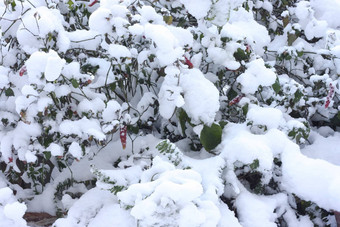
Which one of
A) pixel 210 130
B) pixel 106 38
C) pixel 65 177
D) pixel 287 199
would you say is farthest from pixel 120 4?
pixel 287 199

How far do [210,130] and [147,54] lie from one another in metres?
0.45

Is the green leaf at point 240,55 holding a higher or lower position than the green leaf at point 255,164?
higher

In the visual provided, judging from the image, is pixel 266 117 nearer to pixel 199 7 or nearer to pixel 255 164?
pixel 255 164

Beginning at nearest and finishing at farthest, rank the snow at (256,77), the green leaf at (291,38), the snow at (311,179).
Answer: the snow at (311,179)
the snow at (256,77)
the green leaf at (291,38)

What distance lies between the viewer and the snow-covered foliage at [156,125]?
1424 millimetres

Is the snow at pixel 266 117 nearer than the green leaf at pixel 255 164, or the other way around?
the green leaf at pixel 255 164

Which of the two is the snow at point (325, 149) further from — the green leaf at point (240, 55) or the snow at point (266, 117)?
the green leaf at point (240, 55)

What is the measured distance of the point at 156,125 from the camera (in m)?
2.11

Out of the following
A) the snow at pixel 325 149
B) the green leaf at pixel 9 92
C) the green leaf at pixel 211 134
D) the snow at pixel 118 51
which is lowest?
the snow at pixel 325 149

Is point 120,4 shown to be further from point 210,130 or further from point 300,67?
point 300,67

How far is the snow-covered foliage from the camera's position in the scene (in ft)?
4.67

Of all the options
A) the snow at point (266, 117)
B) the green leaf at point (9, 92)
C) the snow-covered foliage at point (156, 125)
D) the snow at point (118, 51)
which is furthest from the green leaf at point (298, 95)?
the green leaf at point (9, 92)

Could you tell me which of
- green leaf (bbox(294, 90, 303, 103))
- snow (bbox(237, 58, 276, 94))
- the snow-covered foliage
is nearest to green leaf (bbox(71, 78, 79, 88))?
the snow-covered foliage

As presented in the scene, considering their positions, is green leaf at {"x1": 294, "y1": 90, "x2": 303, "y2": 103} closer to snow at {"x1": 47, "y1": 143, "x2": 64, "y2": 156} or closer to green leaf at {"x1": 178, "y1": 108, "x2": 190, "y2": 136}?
green leaf at {"x1": 178, "y1": 108, "x2": 190, "y2": 136}
